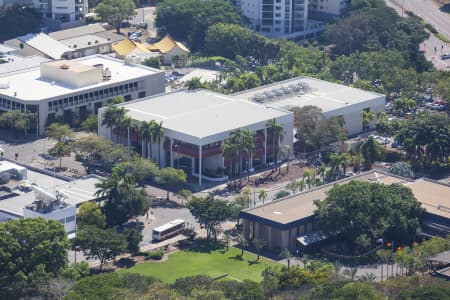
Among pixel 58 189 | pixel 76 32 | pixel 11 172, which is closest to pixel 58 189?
Result: pixel 58 189

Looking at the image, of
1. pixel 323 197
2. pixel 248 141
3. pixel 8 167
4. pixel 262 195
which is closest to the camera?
pixel 323 197

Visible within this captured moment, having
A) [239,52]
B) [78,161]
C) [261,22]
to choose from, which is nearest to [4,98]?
[78,161]

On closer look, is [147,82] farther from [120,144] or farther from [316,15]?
[316,15]

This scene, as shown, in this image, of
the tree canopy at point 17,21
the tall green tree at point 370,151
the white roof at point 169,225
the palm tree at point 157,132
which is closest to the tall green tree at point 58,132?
Answer: the palm tree at point 157,132

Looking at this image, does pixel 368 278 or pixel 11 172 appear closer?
pixel 368 278

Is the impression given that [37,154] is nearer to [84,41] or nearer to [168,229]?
[168,229]
